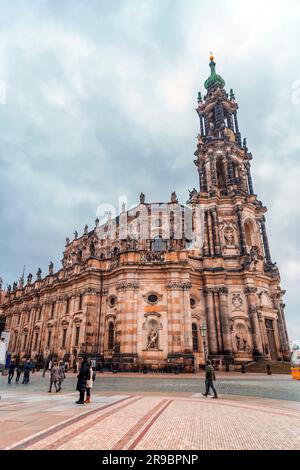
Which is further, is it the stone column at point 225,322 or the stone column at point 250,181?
the stone column at point 250,181

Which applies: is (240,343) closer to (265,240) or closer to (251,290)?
(251,290)

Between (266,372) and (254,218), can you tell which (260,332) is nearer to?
(266,372)

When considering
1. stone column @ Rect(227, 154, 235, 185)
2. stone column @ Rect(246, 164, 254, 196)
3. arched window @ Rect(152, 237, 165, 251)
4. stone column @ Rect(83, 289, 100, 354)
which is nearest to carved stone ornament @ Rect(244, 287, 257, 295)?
arched window @ Rect(152, 237, 165, 251)

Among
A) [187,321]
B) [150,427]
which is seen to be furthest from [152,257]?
[150,427]

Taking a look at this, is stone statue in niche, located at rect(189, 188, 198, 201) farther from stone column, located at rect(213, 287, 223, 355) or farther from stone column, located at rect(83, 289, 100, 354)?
stone column, located at rect(83, 289, 100, 354)

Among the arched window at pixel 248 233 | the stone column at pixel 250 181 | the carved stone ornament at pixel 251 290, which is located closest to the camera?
the carved stone ornament at pixel 251 290

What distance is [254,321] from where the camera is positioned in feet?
113

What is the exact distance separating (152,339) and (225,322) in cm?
955

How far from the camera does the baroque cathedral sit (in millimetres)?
31828

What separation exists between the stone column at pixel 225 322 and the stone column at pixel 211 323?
1.03m

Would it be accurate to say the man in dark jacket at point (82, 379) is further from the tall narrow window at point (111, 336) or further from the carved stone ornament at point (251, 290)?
the carved stone ornament at point (251, 290)

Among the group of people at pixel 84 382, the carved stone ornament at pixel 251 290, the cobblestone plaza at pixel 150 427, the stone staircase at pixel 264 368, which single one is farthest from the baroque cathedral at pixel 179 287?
the cobblestone plaza at pixel 150 427

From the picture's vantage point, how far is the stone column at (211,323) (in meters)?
33.7

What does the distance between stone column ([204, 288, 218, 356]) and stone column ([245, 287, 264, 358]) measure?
4.51 meters
